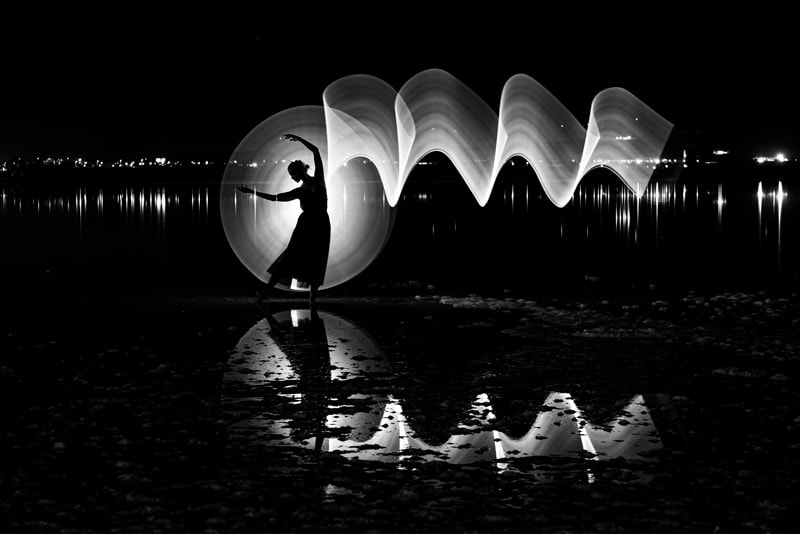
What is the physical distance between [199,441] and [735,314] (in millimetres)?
9894

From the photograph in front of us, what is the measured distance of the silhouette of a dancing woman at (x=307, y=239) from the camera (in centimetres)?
1730

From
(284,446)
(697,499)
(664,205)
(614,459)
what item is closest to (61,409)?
(284,446)

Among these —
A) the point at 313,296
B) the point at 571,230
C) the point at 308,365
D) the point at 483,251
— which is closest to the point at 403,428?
the point at 308,365

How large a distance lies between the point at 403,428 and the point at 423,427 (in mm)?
175

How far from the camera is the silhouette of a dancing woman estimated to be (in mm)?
17297

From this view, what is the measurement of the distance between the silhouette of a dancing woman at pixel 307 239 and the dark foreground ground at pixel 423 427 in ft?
5.30

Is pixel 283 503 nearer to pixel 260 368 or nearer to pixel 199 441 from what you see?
pixel 199 441

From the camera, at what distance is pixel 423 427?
29.4 ft

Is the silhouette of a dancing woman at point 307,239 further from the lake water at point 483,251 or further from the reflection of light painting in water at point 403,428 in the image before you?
the reflection of light painting in water at point 403,428

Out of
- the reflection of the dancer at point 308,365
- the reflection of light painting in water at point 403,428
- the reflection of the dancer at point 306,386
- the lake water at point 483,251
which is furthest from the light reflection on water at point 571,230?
the reflection of light painting in water at point 403,428

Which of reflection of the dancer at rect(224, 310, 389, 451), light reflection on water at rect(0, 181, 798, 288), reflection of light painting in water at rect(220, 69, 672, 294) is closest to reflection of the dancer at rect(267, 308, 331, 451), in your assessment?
reflection of the dancer at rect(224, 310, 389, 451)

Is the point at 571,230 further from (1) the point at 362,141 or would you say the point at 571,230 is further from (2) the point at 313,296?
(2) the point at 313,296

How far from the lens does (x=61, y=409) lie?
9578mm

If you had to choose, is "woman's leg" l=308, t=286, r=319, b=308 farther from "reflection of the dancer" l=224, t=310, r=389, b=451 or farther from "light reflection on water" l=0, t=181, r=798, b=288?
"light reflection on water" l=0, t=181, r=798, b=288
